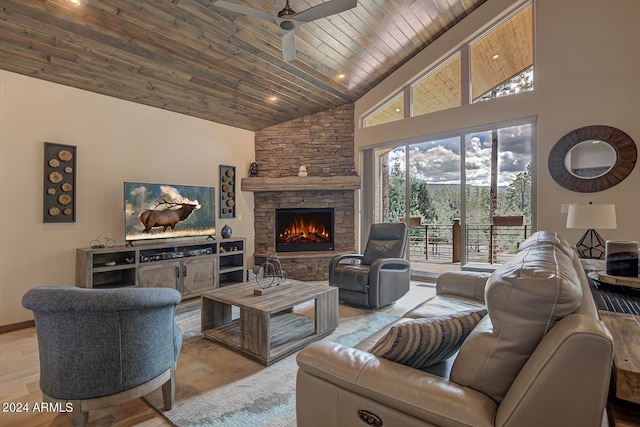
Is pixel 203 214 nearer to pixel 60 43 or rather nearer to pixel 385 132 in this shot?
pixel 60 43

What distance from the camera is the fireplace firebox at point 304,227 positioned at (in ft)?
19.0

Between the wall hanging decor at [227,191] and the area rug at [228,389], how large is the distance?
2.71 meters

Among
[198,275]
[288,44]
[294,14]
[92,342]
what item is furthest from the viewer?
[198,275]

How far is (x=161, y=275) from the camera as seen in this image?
3.99 metres

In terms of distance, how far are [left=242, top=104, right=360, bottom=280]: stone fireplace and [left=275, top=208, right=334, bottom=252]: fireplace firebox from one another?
0.14 ft

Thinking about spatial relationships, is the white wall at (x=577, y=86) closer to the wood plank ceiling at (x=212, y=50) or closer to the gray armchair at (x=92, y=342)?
the wood plank ceiling at (x=212, y=50)

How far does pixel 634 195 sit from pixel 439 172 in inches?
90.2

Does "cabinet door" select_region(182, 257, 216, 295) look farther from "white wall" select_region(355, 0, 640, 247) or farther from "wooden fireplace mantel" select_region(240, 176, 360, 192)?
"white wall" select_region(355, 0, 640, 247)

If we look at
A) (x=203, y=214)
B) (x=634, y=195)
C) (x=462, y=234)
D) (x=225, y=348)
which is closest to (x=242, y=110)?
(x=203, y=214)

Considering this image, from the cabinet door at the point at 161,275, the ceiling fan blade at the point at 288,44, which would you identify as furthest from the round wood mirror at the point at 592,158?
the cabinet door at the point at 161,275

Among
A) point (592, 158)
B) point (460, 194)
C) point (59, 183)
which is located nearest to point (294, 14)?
point (59, 183)

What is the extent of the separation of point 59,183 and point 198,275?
1958 mm

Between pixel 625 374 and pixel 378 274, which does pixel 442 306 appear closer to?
pixel 378 274

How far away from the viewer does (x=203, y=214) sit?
482cm
